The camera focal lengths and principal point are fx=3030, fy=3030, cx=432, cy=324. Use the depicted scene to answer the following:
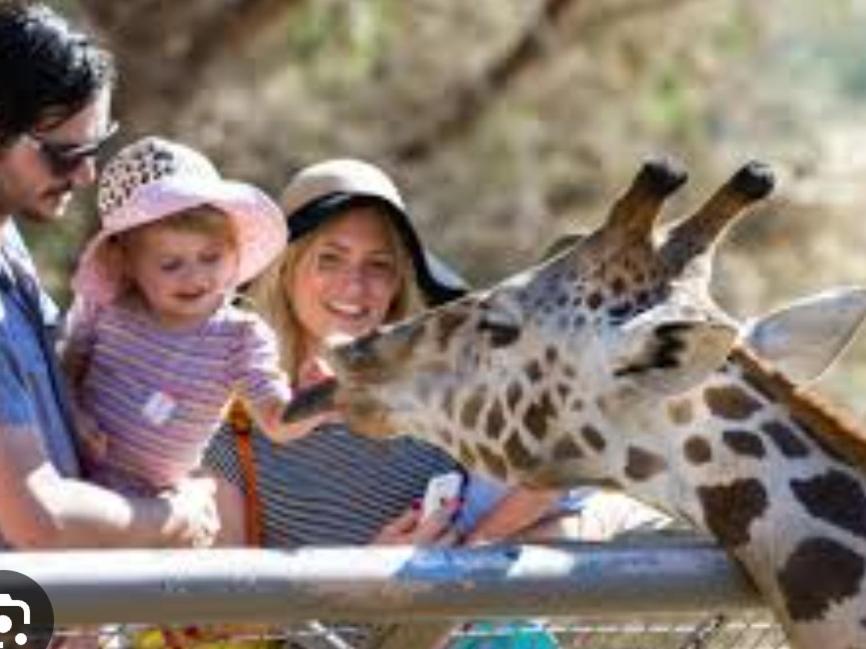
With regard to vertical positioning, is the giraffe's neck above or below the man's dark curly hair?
below

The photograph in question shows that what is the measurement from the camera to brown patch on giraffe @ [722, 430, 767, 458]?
152 inches

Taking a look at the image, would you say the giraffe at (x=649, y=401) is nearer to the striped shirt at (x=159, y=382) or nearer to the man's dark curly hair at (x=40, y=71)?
the striped shirt at (x=159, y=382)

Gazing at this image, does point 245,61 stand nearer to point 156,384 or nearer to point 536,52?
point 536,52

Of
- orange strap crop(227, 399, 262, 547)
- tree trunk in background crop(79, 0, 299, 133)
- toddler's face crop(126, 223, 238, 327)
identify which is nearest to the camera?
toddler's face crop(126, 223, 238, 327)

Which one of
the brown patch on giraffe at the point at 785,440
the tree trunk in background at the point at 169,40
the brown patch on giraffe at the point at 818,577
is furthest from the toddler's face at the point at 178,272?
the tree trunk in background at the point at 169,40

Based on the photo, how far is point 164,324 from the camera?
4168 mm

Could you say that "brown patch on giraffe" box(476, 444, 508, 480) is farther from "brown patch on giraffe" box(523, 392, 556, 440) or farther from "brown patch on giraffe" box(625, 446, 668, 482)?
"brown patch on giraffe" box(625, 446, 668, 482)

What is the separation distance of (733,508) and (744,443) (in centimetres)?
10

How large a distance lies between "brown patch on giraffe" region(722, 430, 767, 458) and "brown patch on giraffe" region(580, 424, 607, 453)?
0.17 metres

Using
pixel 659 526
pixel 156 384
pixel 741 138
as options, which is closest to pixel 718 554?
pixel 659 526

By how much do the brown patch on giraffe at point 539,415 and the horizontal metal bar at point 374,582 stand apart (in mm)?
440

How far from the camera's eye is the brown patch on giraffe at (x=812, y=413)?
3852 mm

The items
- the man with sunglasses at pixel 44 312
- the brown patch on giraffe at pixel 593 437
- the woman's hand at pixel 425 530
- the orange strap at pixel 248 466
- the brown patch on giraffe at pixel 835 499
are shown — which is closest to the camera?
the man with sunglasses at pixel 44 312

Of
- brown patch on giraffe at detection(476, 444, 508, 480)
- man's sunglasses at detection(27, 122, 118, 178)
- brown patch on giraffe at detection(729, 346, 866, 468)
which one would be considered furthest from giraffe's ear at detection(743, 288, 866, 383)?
man's sunglasses at detection(27, 122, 118, 178)
